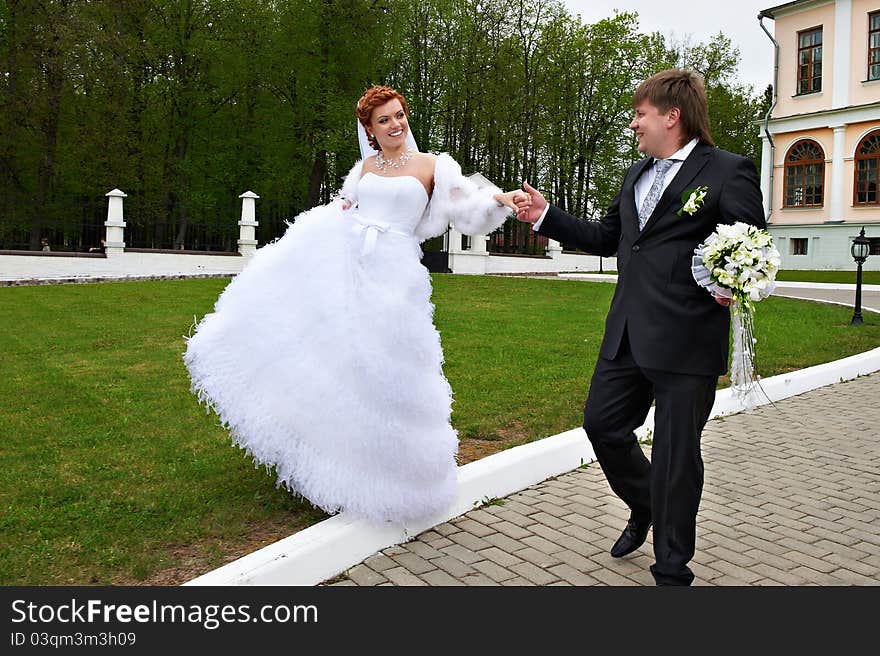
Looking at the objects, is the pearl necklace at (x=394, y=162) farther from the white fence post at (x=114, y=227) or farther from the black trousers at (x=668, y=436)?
the white fence post at (x=114, y=227)

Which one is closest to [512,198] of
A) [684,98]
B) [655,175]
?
[655,175]

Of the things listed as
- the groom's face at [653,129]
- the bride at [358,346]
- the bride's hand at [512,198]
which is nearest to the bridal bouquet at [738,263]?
the groom's face at [653,129]

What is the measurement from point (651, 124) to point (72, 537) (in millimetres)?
3543

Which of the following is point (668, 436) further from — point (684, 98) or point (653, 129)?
point (684, 98)

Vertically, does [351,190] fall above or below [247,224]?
below

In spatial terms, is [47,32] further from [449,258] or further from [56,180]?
[449,258]

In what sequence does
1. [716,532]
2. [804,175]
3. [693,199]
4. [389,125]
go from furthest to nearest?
[804,175] < [716,532] < [389,125] < [693,199]

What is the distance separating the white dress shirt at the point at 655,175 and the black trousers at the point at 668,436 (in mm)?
708

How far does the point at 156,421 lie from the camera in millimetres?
6473

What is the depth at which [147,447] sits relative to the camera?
225 inches

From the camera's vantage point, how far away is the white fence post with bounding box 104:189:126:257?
23.0m

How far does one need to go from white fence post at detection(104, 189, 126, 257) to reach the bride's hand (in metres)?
21.0

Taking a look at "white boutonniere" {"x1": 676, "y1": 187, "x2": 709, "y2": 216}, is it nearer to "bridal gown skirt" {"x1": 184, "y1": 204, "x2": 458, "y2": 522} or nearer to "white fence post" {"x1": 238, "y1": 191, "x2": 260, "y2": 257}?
"bridal gown skirt" {"x1": 184, "y1": 204, "x2": 458, "y2": 522}

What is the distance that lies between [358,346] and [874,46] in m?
33.8
